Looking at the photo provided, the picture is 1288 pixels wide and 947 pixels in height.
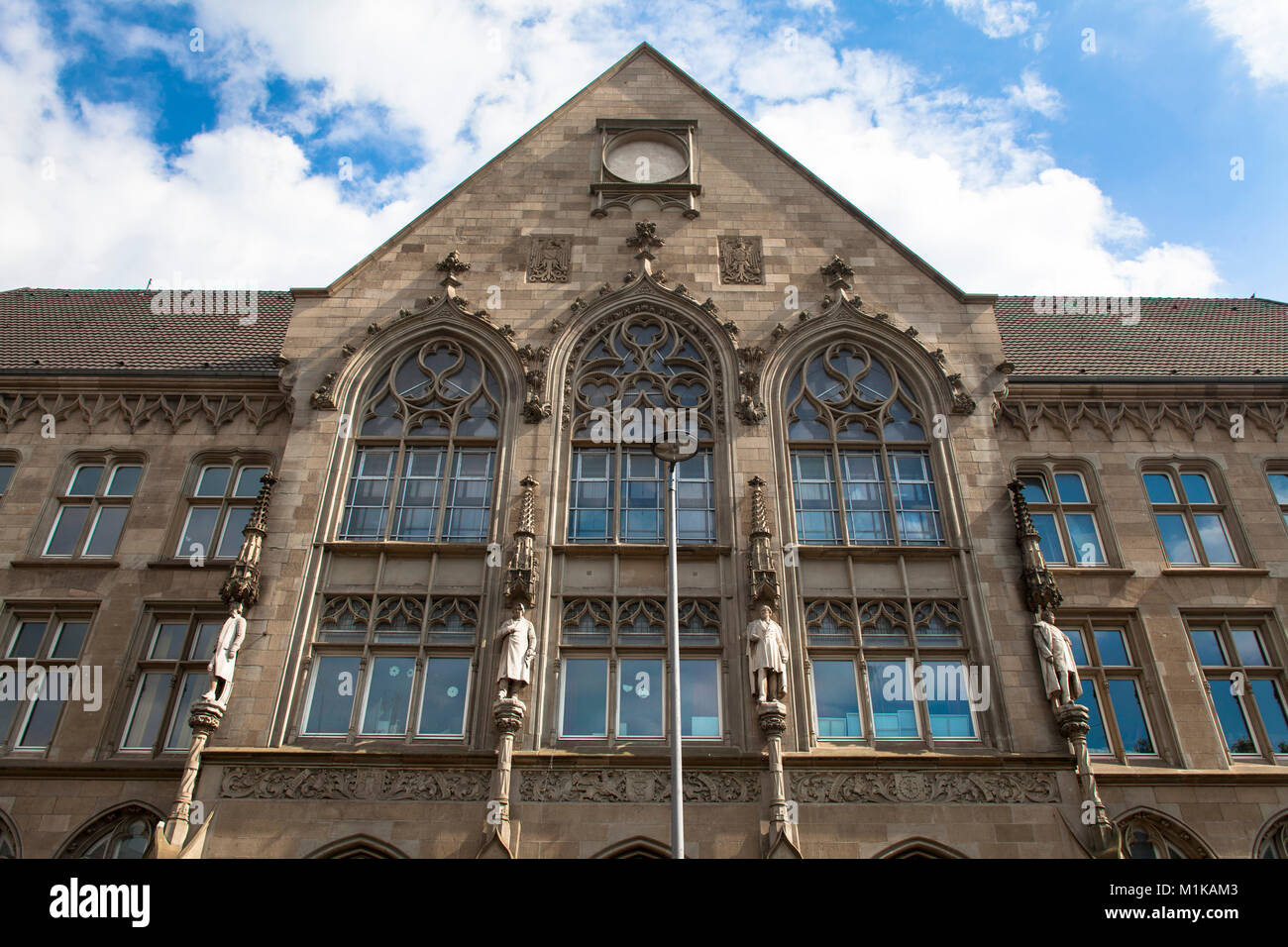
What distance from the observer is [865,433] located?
19.2m

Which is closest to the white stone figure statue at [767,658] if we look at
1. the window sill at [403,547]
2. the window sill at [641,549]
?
the window sill at [641,549]

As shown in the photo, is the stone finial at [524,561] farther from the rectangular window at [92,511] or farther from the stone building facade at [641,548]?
the rectangular window at [92,511]

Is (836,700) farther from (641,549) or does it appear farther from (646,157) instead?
(646,157)

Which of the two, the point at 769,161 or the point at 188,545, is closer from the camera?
the point at 188,545

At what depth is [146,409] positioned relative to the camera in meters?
20.6

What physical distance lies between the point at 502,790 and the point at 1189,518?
1359cm

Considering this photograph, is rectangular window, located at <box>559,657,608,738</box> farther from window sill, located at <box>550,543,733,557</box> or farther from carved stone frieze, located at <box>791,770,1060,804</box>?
carved stone frieze, located at <box>791,770,1060,804</box>

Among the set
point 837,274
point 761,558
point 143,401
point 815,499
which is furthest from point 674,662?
point 143,401

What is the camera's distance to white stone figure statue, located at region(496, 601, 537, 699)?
602 inches

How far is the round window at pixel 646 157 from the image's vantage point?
74.5 ft
